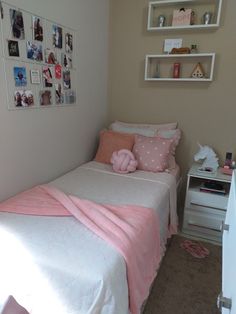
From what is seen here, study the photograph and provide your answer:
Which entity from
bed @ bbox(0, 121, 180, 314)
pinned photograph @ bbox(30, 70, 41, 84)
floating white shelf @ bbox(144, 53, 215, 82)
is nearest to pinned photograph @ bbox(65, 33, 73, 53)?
pinned photograph @ bbox(30, 70, 41, 84)

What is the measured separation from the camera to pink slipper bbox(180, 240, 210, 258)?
2.16 metres

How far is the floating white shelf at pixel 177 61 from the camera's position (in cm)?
243

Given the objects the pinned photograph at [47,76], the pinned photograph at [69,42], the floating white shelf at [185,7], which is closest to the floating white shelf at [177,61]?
the floating white shelf at [185,7]

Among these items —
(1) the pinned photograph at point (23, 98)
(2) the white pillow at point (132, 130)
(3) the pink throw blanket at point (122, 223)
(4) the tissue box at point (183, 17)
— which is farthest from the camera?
(2) the white pillow at point (132, 130)

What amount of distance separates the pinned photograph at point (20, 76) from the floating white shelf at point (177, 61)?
1378 millimetres

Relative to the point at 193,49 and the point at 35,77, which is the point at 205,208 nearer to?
the point at 193,49

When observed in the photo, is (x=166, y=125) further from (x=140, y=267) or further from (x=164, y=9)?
(x=140, y=267)

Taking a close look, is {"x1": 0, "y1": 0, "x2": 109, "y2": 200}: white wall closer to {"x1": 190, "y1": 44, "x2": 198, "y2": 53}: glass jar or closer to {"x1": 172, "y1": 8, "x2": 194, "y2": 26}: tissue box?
{"x1": 172, "y1": 8, "x2": 194, "y2": 26}: tissue box

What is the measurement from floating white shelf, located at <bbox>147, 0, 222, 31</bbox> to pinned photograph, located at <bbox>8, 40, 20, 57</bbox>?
1.45 m

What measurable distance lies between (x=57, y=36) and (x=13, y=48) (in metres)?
0.50

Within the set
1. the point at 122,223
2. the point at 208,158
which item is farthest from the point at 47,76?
the point at 208,158

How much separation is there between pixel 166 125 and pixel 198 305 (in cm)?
170

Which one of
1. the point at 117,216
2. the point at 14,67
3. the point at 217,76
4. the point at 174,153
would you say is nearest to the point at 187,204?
the point at 174,153

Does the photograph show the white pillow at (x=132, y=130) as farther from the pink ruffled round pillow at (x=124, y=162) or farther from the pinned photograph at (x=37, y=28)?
the pinned photograph at (x=37, y=28)
